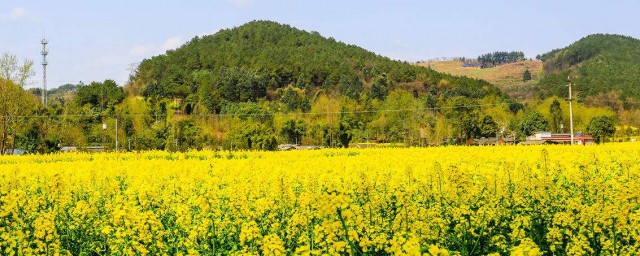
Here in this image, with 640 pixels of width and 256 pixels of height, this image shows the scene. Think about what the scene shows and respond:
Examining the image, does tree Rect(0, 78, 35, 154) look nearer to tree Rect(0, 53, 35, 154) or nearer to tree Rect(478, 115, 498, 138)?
tree Rect(0, 53, 35, 154)

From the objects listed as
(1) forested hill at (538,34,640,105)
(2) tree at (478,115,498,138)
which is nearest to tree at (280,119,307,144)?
(2) tree at (478,115,498,138)

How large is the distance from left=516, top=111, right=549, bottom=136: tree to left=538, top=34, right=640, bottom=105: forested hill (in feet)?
113

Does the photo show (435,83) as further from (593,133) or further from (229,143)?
(229,143)

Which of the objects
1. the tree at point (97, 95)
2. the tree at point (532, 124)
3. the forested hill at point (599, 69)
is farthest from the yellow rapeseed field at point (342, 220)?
the forested hill at point (599, 69)

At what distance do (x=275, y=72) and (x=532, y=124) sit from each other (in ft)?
237

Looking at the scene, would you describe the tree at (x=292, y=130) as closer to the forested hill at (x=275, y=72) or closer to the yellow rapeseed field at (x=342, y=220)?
the forested hill at (x=275, y=72)

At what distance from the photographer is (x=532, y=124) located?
254ft

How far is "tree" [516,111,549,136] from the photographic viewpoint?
3027 inches

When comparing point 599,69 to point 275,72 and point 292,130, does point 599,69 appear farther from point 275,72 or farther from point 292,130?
point 292,130

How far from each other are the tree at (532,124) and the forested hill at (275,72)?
98.7 feet

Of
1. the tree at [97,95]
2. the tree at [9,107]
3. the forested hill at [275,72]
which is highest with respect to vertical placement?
the forested hill at [275,72]

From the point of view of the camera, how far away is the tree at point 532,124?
76.9 m

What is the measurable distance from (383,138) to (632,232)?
6923 centimetres

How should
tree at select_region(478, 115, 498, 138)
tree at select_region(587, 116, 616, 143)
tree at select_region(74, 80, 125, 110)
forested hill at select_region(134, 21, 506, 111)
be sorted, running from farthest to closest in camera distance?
forested hill at select_region(134, 21, 506, 111)
tree at select_region(74, 80, 125, 110)
tree at select_region(478, 115, 498, 138)
tree at select_region(587, 116, 616, 143)
